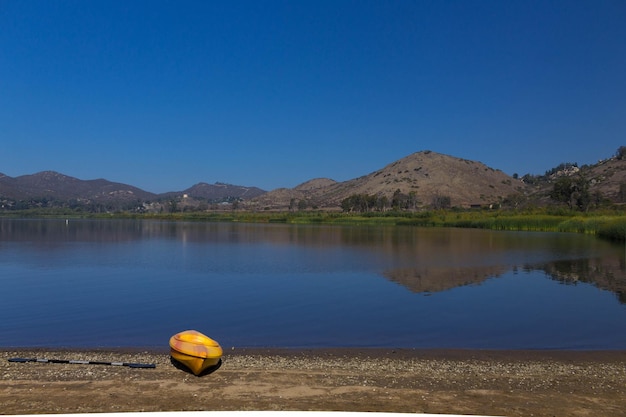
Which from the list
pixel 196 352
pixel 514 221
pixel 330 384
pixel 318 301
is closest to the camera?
pixel 330 384

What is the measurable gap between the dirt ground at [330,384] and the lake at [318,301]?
6.48 feet

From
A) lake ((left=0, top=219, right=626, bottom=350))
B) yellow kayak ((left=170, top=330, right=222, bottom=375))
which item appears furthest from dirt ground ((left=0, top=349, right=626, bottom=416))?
lake ((left=0, top=219, right=626, bottom=350))

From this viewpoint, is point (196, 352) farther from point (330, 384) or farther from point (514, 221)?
point (514, 221)

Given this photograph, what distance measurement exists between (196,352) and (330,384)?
118 inches

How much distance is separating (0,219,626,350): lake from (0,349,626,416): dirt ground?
1975 millimetres

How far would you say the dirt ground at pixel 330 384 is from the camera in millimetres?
9633

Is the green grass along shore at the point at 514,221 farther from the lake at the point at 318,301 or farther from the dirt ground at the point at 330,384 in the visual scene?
the dirt ground at the point at 330,384

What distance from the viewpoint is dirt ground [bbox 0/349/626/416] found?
9.63 meters

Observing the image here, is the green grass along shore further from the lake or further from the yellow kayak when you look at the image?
the yellow kayak

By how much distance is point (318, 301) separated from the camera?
2355 cm

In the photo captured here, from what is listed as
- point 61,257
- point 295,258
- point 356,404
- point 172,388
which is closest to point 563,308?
point 356,404

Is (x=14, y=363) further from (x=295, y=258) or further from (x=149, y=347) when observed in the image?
(x=295, y=258)

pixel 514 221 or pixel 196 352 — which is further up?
pixel 514 221

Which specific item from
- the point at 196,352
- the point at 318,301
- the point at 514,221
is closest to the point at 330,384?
the point at 196,352
